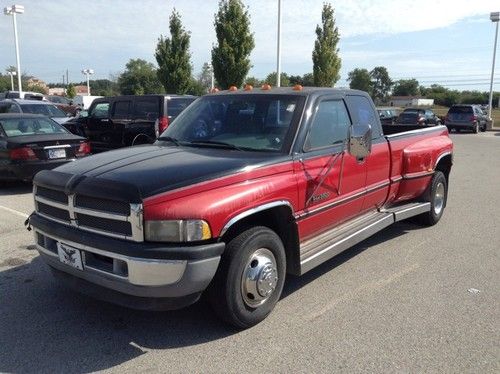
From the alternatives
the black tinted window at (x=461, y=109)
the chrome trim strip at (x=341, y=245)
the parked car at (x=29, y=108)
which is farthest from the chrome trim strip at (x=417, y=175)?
the black tinted window at (x=461, y=109)

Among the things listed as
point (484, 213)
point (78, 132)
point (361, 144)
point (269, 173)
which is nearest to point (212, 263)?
point (269, 173)

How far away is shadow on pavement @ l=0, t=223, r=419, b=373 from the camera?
343 cm

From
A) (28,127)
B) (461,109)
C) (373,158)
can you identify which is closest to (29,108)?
(28,127)

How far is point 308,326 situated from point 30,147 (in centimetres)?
692

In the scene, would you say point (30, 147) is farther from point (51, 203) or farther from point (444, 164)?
point (444, 164)

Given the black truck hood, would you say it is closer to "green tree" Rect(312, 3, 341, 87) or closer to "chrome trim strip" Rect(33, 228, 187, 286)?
"chrome trim strip" Rect(33, 228, 187, 286)

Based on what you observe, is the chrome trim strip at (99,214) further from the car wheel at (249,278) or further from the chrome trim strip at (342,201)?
the chrome trim strip at (342,201)

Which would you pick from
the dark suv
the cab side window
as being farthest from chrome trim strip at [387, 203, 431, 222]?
the dark suv

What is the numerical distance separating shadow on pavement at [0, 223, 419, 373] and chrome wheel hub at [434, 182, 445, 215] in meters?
3.12

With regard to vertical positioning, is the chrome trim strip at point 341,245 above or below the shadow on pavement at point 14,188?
above

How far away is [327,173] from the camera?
4.49 metres

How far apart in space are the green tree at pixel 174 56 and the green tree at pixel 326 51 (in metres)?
7.32

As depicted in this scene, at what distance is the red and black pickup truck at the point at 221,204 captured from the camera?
10.9 feet

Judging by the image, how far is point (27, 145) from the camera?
350 inches
